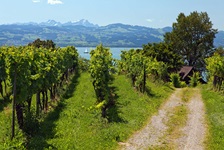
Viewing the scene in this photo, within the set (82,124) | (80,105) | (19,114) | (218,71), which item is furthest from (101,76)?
(218,71)

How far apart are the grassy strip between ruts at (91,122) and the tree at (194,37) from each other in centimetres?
4198

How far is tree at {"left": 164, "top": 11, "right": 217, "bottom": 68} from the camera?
87.8m

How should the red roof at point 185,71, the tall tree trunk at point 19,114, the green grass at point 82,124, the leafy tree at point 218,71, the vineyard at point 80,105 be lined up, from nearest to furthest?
the green grass at point 82,124, the vineyard at point 80,105, the tall tree trunk at point 19,114, the leafy tree at point 218,71, the red roof at point 185,71

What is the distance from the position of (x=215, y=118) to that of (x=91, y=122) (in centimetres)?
1602

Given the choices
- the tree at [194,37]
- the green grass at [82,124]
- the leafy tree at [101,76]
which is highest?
the tree at [194,37]

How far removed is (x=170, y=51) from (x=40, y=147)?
60958 mm

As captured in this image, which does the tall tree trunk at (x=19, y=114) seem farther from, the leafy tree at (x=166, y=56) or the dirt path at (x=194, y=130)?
the leafy tree at (x=166, y=56)

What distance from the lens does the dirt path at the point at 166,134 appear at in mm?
28203

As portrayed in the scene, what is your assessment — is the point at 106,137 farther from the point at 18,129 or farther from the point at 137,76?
the point at 137,76

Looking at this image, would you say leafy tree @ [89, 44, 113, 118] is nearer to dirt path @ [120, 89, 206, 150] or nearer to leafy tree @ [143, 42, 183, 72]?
dirt path @ [120, 89, 206, 150]

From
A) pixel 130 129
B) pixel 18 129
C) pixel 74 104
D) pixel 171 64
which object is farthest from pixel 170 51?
pixel 18 129

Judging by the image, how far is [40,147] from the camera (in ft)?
84.0

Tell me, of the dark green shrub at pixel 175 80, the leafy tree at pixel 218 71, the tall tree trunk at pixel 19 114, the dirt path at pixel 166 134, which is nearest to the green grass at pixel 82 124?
the tall tree trunk at pixel 19 114

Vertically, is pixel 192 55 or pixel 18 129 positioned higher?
pixel 192 55
